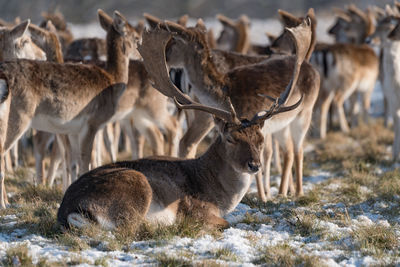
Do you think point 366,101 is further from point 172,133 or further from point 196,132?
point 196,132

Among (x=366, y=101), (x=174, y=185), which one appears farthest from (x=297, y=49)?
(x=366, y=101)

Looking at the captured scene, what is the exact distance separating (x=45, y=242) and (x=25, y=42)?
4.52 metres

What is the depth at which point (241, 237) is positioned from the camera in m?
5.88

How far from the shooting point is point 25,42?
9406mm

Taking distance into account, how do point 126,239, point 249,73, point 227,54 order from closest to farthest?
point 126,239, point 249,73, point 227,54

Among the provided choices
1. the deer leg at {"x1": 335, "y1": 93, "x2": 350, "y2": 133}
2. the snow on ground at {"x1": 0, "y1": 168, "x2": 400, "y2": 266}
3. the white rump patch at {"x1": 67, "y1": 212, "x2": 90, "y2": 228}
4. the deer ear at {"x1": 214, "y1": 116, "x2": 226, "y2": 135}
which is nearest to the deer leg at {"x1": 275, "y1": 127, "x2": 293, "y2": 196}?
the snow on ground at {"x1": 0, "y1": 168, "x2": 400, "y2": 266}

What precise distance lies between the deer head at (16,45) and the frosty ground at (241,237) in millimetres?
2055

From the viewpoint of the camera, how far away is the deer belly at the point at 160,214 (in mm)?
6094

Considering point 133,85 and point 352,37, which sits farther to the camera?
point 352,37

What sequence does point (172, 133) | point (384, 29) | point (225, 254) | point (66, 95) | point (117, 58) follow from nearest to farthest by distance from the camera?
1. point (225, 254)
2. point (66, 95)
3. point (117, 58)
4. point (172, 133)
5. point (384, 29)

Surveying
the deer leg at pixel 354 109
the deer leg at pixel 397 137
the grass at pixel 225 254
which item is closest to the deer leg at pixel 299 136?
the deer leg at pixel 397 137

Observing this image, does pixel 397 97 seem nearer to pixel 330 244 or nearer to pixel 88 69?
pixel 88 69

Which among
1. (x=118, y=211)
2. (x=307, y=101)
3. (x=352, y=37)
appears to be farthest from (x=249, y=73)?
(x=352, y=37)

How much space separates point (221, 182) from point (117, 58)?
3.02 m
